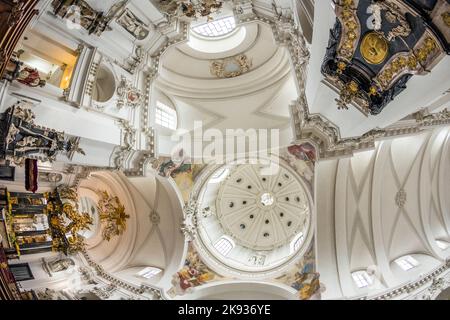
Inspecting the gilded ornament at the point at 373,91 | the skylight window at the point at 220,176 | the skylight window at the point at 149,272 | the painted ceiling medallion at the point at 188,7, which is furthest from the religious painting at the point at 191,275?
the gilded ornament at the point at 373,91

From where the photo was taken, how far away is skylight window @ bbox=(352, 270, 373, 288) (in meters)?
13.6

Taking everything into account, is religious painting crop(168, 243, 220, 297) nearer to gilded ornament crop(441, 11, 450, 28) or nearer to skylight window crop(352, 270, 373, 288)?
skylight window crop(352, 270, 373, 288)

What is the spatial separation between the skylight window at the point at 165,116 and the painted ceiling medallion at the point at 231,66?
108 inches

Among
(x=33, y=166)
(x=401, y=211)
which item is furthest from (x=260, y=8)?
(x=401, y=211)

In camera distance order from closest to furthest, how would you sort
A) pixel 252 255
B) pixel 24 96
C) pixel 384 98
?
1. pixel 384 98
2. pixel 24 96
3. pixel 252 255

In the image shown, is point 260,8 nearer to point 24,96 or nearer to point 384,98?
point 384,98

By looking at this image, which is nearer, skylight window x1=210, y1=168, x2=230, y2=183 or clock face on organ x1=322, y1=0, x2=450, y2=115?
clock face on organ x1=322, y1=0, x2=450, y2=115

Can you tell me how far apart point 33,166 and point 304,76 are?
9.05 metres

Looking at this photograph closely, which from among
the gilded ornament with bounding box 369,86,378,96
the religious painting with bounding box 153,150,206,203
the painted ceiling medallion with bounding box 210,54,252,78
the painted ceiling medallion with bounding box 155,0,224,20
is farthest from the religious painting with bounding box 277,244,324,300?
the painted ceiling medallion with bounding box 155,0,224,20

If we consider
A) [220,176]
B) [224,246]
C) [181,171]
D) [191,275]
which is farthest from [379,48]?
[224,246]

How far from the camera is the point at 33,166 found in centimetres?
952

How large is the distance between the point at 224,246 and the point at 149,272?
15.7 ft

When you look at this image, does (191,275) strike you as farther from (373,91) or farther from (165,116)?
(373,91)

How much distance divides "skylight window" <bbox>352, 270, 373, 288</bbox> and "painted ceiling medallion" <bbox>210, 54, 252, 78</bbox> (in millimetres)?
10292
